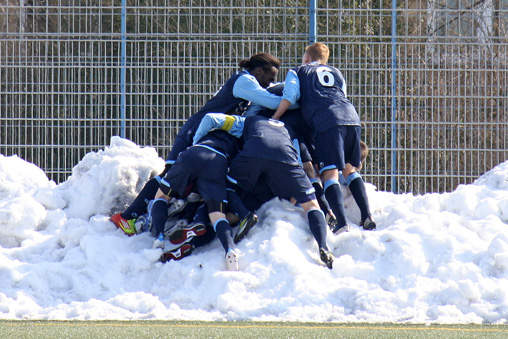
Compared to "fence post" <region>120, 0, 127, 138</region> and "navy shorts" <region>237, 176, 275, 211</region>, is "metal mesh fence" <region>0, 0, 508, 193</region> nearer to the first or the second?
"fence post" <region>120, 0, 127, 138</region>

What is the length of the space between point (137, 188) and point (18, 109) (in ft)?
9.08

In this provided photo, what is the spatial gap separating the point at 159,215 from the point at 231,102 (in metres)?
1.37

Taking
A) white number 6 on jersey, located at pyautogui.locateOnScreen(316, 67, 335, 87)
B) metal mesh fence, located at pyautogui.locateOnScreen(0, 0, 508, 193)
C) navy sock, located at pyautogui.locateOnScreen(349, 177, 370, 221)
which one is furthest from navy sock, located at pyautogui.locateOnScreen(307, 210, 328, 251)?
metal mesh fence, located at pyautogui.locateOnScreen(0, 0, 508, 193)

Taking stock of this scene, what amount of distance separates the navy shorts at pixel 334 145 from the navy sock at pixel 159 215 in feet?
4.68

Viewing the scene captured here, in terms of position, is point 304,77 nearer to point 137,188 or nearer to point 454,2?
point 137,188

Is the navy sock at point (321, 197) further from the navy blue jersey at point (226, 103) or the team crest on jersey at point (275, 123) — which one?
the navy blue jersey at point (226, 103)

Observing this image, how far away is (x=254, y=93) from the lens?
7.72 meters

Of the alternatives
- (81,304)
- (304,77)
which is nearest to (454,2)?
(304,77)

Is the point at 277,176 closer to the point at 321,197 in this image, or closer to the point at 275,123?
the point at 275,123

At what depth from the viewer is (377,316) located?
604 cm

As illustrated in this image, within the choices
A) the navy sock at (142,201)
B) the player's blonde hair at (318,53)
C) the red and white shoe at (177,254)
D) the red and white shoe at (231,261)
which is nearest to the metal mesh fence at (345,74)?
the player's blonde hair at (318,53)

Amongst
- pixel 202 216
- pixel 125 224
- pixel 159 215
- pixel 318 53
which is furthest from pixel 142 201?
pixel 318 53

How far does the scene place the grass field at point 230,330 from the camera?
5172 millimetres

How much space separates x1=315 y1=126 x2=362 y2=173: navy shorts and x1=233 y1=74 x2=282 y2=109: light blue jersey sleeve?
55 centimetres
